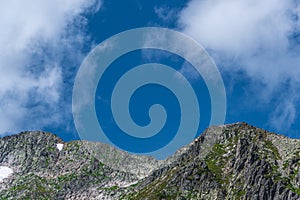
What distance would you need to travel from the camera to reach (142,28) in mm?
64000

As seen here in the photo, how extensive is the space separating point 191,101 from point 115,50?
12555 mm

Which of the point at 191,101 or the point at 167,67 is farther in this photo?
the point at 167,67

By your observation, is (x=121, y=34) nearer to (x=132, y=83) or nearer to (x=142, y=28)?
(x=142, y=28)

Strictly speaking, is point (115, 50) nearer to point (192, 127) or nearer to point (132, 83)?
point (132, 83)

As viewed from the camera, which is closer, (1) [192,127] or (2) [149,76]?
(1) [192,127]

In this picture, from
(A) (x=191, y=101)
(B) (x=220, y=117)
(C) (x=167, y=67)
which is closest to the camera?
(B) (x=220, y=117)

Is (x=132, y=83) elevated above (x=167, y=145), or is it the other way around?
(x=132, y=83)

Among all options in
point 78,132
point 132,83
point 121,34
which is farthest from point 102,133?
point 121,34

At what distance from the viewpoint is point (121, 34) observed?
6394 cm

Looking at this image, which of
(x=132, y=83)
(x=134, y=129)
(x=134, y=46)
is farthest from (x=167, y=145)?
(x=134, y=46)

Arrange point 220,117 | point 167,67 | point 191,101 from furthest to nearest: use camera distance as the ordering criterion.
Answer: point 167,67, point 191,101, point 220,117

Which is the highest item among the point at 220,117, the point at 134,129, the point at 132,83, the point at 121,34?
the point at 121,34

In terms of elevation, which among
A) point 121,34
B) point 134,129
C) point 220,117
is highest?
point 121,34

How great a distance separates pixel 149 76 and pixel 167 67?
9.40 feet
